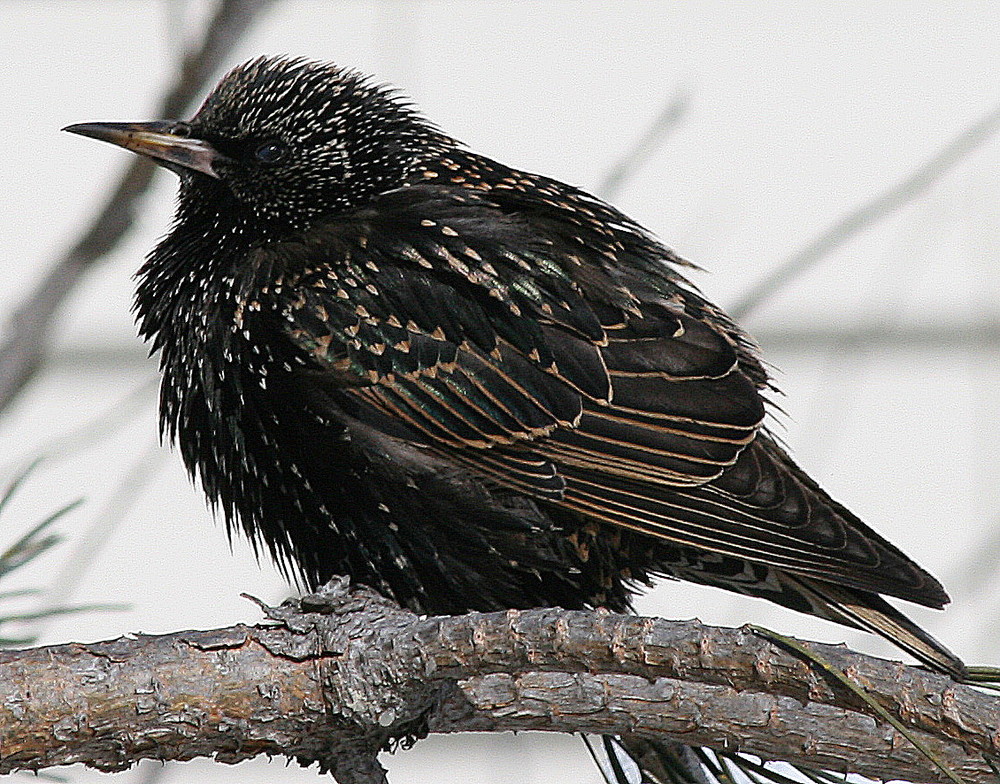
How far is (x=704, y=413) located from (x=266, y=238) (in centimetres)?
86

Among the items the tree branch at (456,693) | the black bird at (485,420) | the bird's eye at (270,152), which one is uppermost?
the bird's eye at (270,152)

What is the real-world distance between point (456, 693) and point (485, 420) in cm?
65

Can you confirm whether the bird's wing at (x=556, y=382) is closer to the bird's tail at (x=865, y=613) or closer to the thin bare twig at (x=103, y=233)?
the bird's tail at (x=865, y=613)

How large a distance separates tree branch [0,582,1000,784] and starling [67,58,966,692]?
56cm

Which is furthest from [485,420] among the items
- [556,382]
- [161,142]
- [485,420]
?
[161,142]

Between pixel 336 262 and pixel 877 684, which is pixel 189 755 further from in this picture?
pixel 336 262

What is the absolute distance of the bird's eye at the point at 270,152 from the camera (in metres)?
2.76

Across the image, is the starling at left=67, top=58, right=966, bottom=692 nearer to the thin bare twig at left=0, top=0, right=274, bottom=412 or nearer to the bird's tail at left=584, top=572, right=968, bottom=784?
the bird's tail at left=584, top=572, right=968, bottom=784

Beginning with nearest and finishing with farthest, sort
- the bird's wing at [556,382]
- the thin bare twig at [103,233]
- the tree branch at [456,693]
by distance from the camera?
the tree branch at [456,693]
the thin bare twig at [103,233]
the bird's wing at [556,382]

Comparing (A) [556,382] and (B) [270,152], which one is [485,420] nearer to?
(A) [556,382]

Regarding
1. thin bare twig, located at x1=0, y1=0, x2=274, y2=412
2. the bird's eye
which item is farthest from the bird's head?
thin bare twig, located at x1=0, y1=0, x2=274, y2=412

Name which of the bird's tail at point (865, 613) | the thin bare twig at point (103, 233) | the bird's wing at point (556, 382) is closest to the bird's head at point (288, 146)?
the bird's wing at point (556, 382)

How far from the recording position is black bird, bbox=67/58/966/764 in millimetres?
2359

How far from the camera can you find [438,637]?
172 centimetres
